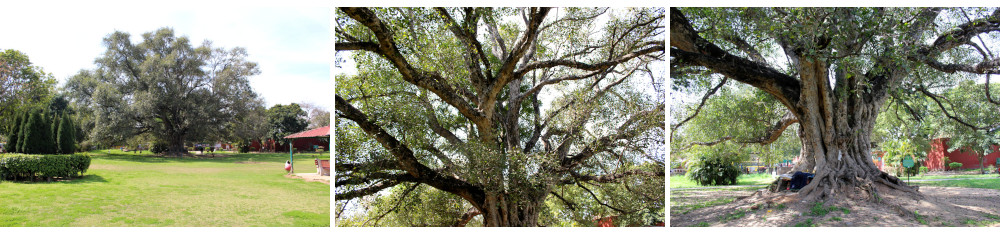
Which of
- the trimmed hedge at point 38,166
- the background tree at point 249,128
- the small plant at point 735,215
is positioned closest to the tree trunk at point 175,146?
the background tree at point 249,128

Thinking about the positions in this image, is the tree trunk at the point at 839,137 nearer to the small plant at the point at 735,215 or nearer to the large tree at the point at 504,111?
the small plant at the point at 735,215

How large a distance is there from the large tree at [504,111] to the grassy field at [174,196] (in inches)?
72.4

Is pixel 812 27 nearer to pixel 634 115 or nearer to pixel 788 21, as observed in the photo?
pixel 788 21

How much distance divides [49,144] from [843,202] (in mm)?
9927

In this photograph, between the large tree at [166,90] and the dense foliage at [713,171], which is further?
the dense foliage at [713,171]

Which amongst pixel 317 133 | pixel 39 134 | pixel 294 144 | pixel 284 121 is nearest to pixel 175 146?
pixel 39 134

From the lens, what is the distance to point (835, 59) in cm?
384

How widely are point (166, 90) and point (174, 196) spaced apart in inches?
101

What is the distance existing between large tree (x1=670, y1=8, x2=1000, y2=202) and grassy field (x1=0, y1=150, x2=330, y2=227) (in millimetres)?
4473

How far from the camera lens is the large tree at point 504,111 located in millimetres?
3748

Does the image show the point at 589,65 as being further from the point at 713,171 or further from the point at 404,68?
the point at 713,171

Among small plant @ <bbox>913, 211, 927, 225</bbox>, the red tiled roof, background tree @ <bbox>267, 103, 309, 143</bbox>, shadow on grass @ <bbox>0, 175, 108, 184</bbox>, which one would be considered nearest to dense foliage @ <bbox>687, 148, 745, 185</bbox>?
small plant @ <bbox>913, 211, 927, 225</bbox>

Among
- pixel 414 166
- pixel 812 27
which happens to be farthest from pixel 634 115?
pixel 414 166
